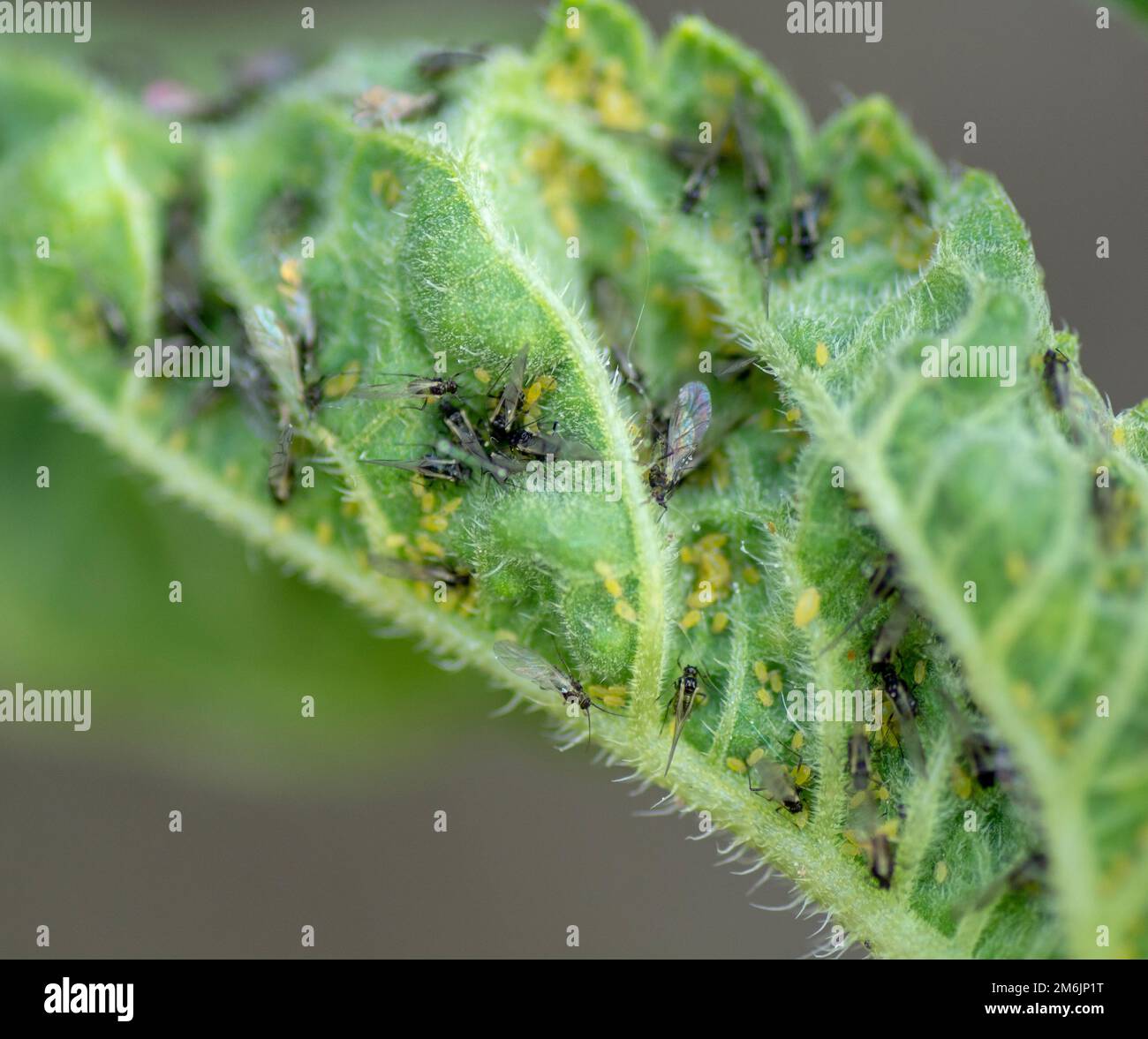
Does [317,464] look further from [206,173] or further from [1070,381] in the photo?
[1070,381]

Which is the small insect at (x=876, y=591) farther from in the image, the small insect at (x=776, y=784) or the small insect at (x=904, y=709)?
the small insect at (x=776, y=784)

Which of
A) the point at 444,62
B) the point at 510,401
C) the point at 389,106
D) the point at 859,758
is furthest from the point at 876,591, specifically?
the point at 444,62

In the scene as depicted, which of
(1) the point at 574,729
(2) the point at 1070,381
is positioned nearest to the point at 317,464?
(1) the point at 574,729

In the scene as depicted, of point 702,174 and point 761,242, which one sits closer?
point 761,242

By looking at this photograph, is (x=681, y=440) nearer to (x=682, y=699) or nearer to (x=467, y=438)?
(x=467, y=438)

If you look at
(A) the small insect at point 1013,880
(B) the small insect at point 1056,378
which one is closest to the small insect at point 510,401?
(B) the small insect at point 1056,378
